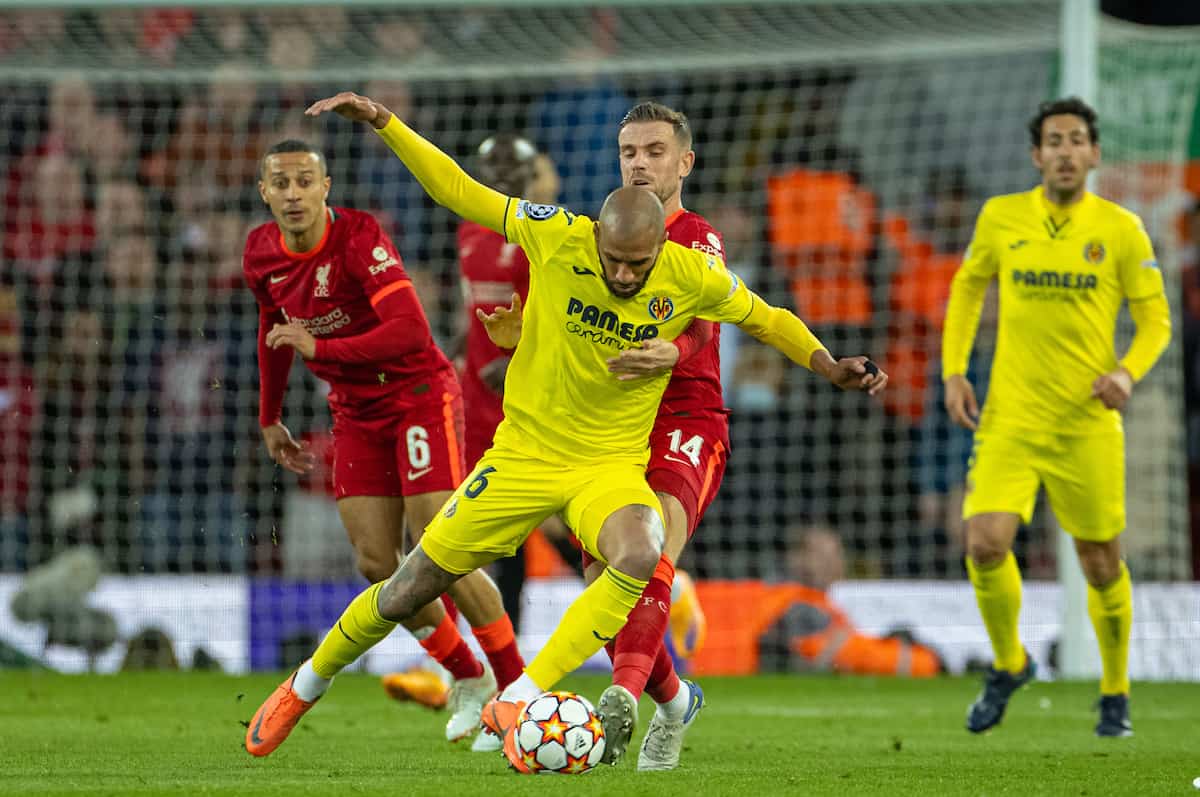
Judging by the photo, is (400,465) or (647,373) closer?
(647,373)

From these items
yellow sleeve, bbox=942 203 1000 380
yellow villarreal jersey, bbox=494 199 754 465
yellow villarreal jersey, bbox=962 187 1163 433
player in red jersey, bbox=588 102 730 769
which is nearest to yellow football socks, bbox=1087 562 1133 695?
yellow villarreal jersey, bbox=962 187 1163 433

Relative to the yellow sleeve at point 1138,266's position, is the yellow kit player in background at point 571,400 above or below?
below

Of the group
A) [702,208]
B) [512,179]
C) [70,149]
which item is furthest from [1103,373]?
[70,149]

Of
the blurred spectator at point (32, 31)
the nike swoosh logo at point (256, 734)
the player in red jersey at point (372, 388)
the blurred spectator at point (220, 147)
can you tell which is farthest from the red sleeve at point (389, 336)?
the blurred spectator at point (32, 31)

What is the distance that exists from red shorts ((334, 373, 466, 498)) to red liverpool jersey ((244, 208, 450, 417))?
0.22ft

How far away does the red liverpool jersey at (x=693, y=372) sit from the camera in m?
5.98

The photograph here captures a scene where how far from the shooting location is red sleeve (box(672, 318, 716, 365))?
221 inches

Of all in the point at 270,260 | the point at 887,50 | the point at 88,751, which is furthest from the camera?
the point at 887,50

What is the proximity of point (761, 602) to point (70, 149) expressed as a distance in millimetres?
5959

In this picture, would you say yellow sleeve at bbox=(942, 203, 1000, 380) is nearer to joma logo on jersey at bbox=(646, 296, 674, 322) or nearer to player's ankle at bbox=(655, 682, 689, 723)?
player's ankle at bbox=(655, 682, 689, 723)

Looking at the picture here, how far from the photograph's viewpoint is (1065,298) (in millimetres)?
7688

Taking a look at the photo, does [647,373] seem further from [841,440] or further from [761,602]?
[841,440]

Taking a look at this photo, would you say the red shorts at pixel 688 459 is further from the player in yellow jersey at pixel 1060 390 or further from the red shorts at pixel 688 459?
the player in yellow jersey at pixel 1060 390

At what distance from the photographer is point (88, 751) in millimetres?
6340
